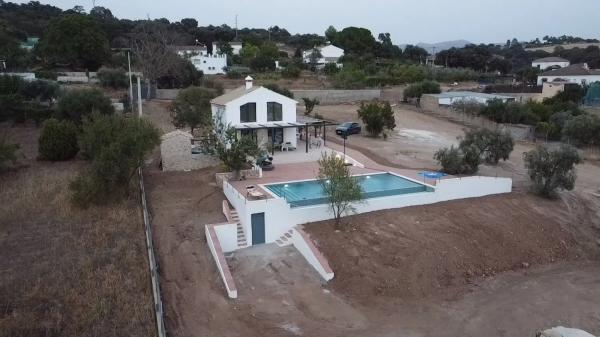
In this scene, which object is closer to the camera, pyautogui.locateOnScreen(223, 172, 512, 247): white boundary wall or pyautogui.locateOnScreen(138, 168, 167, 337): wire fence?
pyautogui.locateOnScreen(138, 168, 167, 337): wire fence

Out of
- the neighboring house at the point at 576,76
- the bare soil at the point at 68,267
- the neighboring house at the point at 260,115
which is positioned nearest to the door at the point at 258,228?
the bare soil at the point at 68,267

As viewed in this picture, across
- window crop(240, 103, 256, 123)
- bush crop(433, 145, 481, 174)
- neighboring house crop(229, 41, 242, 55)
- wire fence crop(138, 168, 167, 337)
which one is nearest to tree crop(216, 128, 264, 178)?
wire fence crop(138, 168, 167, 337)

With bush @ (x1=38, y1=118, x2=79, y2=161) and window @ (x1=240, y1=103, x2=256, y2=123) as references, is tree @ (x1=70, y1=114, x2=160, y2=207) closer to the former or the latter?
window @ (x1=240, y1=103, x2=256, y2=123)

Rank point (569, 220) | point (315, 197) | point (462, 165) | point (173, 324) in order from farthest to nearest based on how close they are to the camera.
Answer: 1. point (462, 165)
2. point (569, 220)
3. point (315, 197)
4. point (173, 324)

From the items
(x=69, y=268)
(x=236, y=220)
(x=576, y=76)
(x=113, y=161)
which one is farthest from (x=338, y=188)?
(x=576, y=76)

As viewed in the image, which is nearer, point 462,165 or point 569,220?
point 569,220

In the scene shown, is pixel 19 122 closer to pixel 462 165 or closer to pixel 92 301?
pixel 92 301

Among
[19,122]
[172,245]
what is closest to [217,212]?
[172,245]
